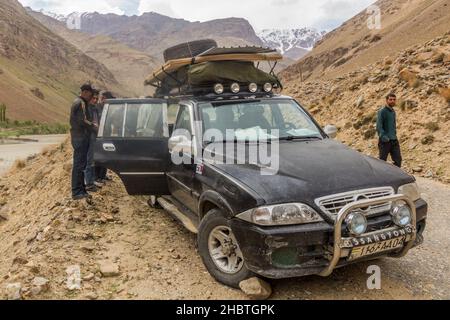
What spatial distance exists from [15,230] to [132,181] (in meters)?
3.83

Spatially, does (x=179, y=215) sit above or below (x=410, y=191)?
below

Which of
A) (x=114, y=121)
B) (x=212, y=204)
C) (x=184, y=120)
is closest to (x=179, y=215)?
(x=212, y=204)

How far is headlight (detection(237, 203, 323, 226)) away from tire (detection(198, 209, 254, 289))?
44 cm

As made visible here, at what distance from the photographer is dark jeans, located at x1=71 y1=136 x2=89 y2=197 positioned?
7133mm

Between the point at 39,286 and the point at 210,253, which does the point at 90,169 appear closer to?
the point at 39,286

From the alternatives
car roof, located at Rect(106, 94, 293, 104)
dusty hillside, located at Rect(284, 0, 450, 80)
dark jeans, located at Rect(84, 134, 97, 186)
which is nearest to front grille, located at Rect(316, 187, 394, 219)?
car roof, located at Rect(106, 94, 293, 104)

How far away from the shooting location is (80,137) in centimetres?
720

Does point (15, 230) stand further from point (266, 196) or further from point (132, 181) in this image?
point (266, 196)

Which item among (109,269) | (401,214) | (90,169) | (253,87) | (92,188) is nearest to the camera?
(401,214)

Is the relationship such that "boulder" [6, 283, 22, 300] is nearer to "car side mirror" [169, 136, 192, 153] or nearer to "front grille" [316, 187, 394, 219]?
"car side mirror" [169, 136, 192, 153]

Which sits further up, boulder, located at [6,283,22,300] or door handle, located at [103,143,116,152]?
door handle, located at [103,143,116,152]

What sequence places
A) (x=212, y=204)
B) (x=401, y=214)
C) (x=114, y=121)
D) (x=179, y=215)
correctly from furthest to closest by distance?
Result: (x=114, y=121)
(x=179, y=215)
(x=212, y=204)
(x=401, y=214)

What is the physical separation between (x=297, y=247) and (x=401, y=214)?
1.09 meters

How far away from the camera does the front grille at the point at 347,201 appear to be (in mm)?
3885
